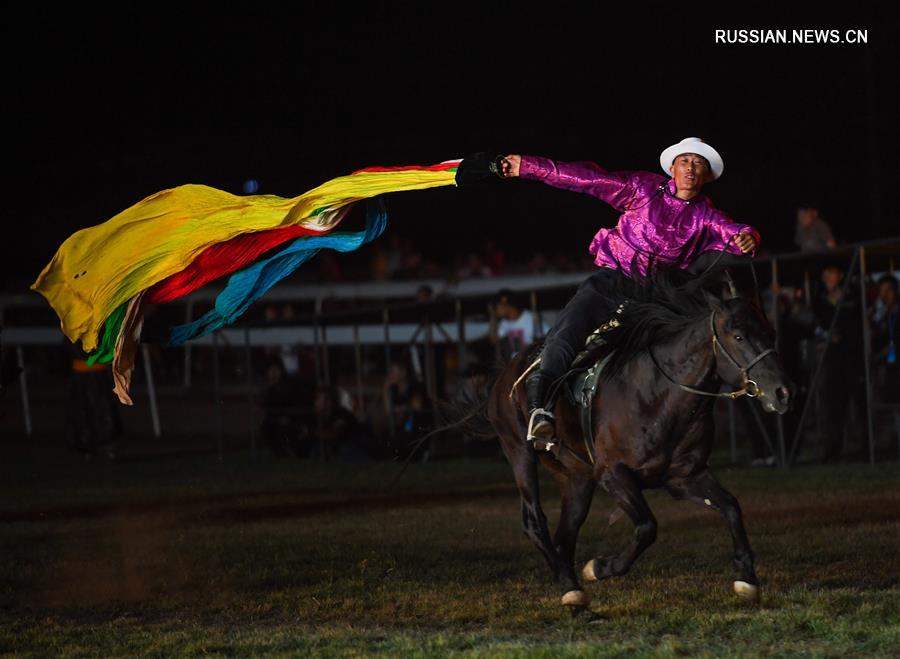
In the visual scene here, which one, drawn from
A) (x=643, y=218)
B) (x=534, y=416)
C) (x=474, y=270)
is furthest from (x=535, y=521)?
(x=474, y=270)

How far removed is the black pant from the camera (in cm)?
739

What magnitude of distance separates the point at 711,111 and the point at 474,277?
808 cm

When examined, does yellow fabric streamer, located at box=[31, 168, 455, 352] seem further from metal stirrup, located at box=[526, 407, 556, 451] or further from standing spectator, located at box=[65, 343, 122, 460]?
standing spectator, located at box=[65, 343, 122, 460]

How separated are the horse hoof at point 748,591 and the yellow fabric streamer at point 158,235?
10.1 feet

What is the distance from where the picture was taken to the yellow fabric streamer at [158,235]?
8.25 metres

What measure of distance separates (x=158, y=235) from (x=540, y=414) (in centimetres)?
286

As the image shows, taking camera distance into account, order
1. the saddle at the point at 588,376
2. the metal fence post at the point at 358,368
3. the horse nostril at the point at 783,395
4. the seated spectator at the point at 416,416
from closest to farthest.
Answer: the horse nostril at the point at 783,395
the saddle at the point at 588,376
the seated spectator at the point at 416,416
the metal fence post at the point at 358,368

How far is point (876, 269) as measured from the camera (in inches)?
592

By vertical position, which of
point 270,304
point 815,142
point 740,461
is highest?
point 815,142

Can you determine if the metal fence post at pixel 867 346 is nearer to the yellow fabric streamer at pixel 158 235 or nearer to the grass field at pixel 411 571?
the grass field at pixel 411 571

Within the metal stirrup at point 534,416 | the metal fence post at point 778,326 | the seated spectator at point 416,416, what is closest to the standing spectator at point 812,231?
the metal fence post at point 778,326

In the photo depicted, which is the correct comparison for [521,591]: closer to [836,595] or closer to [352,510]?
[836,595]

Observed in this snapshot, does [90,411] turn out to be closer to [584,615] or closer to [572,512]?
[572,512]

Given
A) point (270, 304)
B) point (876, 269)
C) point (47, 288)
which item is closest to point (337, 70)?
point (270, 304)
